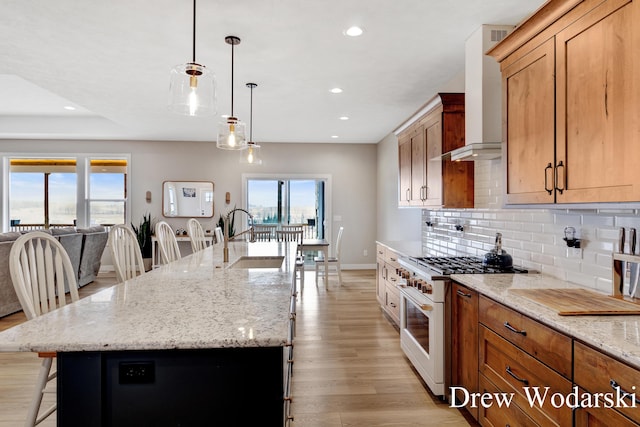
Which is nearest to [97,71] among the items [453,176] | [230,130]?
[230,130]

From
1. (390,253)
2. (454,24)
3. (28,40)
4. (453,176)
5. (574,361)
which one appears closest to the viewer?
(574,361)

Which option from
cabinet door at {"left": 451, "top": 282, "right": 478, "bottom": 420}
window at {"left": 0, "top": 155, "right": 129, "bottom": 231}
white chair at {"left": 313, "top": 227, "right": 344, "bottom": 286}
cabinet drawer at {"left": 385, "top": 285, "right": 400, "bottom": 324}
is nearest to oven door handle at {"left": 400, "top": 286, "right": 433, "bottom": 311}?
cabinet door at {"left": 451, "top": 282, "right": 478, "bottom": 420}

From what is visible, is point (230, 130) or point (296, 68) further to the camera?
point (296, 68)

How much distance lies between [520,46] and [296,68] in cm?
203

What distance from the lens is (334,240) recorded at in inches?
286

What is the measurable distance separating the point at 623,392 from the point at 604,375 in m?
0.07

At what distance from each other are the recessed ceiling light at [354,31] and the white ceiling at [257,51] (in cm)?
5

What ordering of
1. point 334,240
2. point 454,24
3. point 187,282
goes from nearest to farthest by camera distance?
point 187,282 < point 454,24 < point 334,240

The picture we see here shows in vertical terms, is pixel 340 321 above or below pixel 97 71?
below

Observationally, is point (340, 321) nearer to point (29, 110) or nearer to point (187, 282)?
point (187, 282)

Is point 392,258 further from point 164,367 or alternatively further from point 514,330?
point 164,367

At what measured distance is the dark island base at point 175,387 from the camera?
1.04 meters

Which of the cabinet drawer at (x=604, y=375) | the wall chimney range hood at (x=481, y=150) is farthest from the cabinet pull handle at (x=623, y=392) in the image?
the wall chimney range hood at (x=481, y=150)

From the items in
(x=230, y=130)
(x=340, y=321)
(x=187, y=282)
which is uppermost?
(x=230, y=130)
